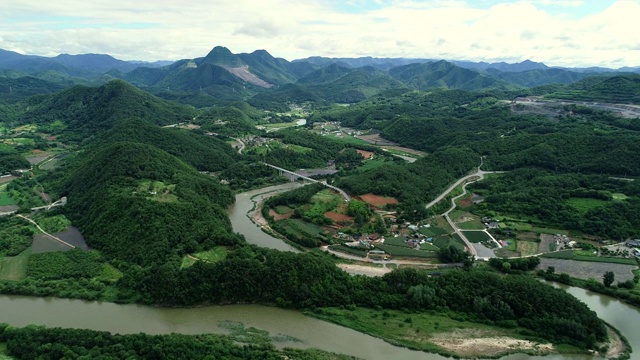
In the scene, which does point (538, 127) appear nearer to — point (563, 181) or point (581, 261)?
point (563, 181)

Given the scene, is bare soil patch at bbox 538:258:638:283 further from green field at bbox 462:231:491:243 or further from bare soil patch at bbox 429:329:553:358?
bare soil patch at bbox 429:329:553:358

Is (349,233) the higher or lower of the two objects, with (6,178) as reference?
lower

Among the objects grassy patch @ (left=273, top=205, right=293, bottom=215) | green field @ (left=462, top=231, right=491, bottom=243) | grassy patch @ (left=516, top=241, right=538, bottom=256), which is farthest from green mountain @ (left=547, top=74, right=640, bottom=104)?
grassy patch @ (left=273, top=205, right=293, bottom=215)

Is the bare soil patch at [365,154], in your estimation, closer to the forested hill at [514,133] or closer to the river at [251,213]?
the forested hill at [514,133]

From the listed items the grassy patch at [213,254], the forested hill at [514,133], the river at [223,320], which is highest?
the forested hill at [514,133]

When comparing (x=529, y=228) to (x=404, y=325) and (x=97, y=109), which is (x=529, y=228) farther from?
Result: (x=97, y=109)

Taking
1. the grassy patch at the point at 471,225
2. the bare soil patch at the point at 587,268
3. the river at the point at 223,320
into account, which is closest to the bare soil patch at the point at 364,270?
the river at the point at 223,320

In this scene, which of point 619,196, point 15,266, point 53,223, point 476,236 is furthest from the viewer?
point 619,196

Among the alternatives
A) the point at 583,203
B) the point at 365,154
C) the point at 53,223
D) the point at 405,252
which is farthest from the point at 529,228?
the point at 53,223
